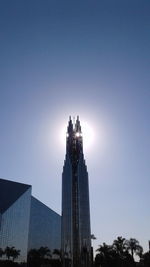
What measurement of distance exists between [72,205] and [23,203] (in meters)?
33.6

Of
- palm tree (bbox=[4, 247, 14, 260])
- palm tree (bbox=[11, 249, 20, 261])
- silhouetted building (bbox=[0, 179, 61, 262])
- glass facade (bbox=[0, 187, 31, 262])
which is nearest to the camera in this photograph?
glass facade (bbox=[0, 187, 31, 262])

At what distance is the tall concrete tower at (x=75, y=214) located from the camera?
138 metres

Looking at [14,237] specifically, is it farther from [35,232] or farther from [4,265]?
[35,232]

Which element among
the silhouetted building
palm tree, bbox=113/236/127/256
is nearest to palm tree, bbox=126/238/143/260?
palm tree, bbox=113/236/127/256

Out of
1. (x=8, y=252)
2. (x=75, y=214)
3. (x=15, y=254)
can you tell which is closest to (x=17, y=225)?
(x=15, y=254)

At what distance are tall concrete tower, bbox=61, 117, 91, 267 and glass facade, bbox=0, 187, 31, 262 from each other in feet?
78.5

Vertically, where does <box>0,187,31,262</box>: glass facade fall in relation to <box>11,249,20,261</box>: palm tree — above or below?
above

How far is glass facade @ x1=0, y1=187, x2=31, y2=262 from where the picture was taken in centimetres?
14295

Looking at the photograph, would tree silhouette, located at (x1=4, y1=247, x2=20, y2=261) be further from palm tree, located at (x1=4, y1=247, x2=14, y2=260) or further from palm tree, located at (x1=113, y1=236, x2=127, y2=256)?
palm tree, located at (x1=113, y1=236, x2=127, y2=256)

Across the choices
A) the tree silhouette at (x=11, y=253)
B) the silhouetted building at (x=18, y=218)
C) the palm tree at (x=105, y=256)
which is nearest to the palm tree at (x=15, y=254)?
the tree silhouette at (x=11, y=253)

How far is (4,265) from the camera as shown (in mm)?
138625

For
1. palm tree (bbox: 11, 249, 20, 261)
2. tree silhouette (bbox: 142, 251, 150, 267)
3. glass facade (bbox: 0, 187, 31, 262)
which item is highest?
glass facade (bbox: 0, 187, 31, 262)

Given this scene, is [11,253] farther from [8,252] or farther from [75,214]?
[75,214]

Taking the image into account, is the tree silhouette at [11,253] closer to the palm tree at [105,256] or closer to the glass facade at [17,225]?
the glass facade at [17,225]
